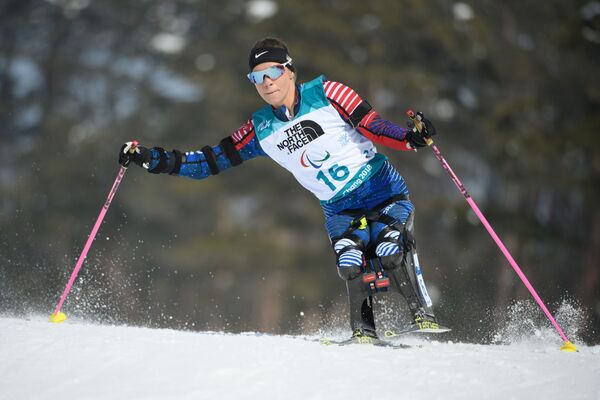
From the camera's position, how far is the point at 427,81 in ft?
73.0

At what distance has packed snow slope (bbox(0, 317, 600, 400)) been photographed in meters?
3.57

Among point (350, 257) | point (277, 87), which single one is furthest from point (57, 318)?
point (277, 87)

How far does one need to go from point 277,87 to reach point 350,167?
662mm

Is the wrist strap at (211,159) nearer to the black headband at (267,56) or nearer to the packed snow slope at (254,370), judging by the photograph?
the black headband at (267,56)

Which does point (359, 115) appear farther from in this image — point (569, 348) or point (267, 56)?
point (569, 348)

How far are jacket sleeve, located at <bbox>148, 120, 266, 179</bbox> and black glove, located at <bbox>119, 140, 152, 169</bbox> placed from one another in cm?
5

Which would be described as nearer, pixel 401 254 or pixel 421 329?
pixel 421 329

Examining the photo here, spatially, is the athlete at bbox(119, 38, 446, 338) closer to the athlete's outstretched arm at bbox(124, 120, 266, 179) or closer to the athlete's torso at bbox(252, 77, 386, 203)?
the athlete's torso at bbox(252, 77, 386, 203)

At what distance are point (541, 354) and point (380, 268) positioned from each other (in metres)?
1.05

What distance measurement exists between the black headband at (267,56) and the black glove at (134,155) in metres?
0.90

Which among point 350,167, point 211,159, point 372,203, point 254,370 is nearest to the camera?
point 254,370

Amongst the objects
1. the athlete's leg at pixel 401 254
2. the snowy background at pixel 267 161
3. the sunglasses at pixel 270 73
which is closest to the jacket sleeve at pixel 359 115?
the sunglasses at pixel 270 73

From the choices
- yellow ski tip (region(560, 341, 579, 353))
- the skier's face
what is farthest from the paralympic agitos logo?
yellow ski tip (region(560, 341, 579, 353))

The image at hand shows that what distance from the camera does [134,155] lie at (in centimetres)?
540
